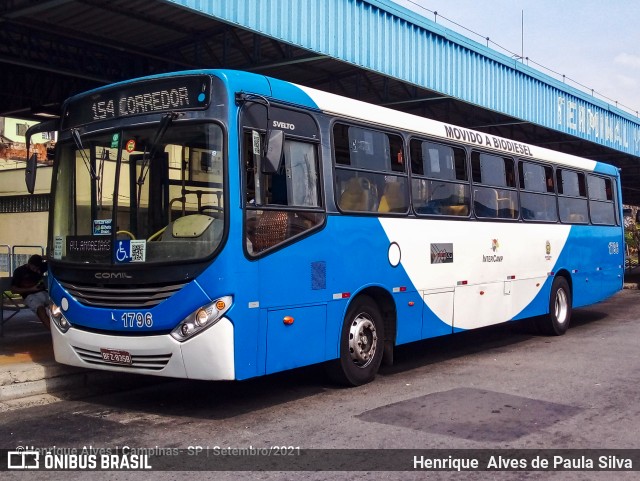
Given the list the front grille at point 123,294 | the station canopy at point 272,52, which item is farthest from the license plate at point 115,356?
the station canopy at point 272,52

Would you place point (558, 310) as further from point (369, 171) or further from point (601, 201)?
point (369, 171)

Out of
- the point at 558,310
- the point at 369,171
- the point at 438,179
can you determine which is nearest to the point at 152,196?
the point at 369,171

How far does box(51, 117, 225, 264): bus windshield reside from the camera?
6.61 meters

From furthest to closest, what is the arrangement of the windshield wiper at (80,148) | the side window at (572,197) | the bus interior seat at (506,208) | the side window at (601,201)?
the side window at (601,201), the side window at (572,197), the bus interior seat at (506,208), the windshield wiper at (80,148)

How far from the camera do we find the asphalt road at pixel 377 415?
588 centimetres

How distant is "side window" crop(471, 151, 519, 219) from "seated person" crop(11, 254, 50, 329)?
6.36 meters

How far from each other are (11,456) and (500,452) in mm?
3850

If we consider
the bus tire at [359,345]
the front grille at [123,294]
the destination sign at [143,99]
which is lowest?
the bus tire at [359,345]

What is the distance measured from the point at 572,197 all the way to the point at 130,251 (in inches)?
363

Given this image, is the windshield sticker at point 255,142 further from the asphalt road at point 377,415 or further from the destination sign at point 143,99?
the asphalt road at point 377,415

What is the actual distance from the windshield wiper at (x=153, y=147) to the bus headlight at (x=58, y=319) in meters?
1.61

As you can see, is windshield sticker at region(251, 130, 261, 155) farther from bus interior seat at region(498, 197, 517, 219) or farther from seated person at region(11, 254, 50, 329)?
bus interior seat at region(498, 197, 517, 219)

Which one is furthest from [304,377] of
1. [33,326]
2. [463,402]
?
[33,326]

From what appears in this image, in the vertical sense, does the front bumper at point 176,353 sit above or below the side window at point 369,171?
below
